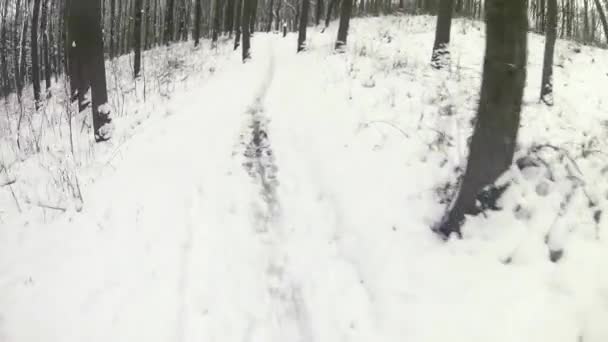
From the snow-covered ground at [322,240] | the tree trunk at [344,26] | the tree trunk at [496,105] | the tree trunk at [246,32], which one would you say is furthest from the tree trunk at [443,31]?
the tree trunk at [496,105]

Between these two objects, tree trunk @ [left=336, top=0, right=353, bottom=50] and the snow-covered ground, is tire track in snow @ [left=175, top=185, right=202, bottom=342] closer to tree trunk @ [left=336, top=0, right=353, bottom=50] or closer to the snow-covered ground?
the snow-covered ground

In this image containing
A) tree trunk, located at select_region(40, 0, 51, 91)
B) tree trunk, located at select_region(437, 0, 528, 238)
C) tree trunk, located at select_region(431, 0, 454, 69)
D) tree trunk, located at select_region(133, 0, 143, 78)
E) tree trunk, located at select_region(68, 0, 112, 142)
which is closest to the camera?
tree trunk, located at select_region(437, 0, 528, 238)

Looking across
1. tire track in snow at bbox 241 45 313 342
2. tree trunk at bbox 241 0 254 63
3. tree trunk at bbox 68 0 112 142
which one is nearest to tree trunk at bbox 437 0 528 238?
tire track in snow at bbox 241 45 313 342

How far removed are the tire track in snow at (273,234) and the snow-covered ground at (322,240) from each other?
20mm

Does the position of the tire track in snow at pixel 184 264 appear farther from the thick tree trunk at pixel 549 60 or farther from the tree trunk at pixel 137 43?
the tree trunk at pixel 137 43

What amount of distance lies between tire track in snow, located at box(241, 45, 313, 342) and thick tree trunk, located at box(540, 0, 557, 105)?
4.84 m

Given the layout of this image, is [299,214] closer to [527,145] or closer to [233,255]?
[233,255]

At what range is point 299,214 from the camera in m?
4.93

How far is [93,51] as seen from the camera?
805 centimetres

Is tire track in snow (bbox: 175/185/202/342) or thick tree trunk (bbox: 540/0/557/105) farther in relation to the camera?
thick tree trunk (bbox: 540/0/557/105)

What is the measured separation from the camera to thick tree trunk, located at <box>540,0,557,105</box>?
7973 mm

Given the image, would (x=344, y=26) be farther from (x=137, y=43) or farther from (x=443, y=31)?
(x=137, y=43)

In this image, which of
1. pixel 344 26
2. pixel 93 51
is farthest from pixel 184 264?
pixel 344 26

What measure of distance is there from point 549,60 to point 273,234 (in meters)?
6.39
